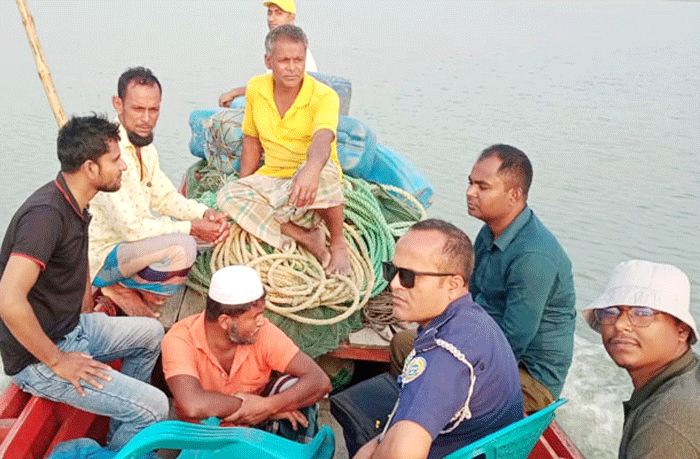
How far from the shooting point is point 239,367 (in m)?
2.85

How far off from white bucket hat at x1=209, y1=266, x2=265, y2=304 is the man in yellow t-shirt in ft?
3.40

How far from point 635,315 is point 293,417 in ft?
4.71

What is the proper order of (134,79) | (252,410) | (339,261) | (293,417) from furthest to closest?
1. (339,261)
2. (134,79)
3. (293,417)
4. (252,410)

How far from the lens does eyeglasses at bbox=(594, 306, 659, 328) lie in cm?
210

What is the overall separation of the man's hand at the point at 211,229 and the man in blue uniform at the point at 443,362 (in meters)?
1.49

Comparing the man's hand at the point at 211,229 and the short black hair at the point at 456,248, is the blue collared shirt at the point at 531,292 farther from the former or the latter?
the man's hand at the point at 211,229

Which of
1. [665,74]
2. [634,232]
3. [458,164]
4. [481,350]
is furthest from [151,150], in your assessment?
[665,74]

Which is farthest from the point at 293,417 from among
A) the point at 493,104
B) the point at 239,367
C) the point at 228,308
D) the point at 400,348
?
the point at 493,104

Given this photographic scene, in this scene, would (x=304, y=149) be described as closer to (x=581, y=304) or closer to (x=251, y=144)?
(x=251, y=144)

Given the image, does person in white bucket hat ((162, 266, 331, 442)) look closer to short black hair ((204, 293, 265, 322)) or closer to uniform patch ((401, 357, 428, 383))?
short black hair ((204, 293, 265, 322))

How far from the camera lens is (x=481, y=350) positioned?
6.72 ft

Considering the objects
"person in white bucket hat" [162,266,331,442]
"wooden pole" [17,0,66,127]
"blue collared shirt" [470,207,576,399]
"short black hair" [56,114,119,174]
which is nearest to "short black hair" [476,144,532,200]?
"blue collared shirt" [470,207,576,399]

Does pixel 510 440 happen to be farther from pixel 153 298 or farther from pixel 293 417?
pixel 153 298

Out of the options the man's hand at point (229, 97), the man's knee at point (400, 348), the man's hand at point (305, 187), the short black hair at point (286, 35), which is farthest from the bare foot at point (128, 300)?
the man's hand at point (229, 97)
